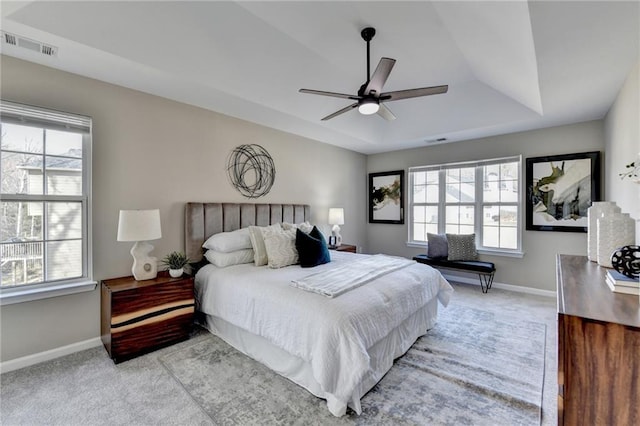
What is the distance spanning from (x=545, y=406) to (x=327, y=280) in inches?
67.8

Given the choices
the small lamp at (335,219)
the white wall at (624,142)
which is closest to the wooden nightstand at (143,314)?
the small lamp at (335,219)

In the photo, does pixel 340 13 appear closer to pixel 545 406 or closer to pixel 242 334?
pixel 242 334

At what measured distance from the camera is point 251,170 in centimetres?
409

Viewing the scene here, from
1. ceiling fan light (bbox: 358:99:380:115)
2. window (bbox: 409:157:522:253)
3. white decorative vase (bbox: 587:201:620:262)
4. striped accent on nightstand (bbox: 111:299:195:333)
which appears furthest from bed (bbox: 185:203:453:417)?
window (bbox: 409:157:522:253)

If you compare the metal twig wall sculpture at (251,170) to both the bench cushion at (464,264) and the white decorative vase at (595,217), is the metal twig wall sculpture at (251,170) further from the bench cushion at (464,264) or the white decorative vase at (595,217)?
the white decorative vase at (595,217)

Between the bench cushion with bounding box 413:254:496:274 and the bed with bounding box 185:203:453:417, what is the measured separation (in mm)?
1492

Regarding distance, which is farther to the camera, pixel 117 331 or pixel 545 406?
pixel 117 331

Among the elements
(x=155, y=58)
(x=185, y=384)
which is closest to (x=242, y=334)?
(x=185, y=384)

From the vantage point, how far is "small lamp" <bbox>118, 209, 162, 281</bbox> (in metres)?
2.56

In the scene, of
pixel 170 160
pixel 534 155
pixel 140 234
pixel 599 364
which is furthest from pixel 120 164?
pixel 534 155

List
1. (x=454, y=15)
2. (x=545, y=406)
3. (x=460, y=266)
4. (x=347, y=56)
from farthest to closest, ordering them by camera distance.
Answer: (x=460, y=266) → (x=347, y=56) → (x=454, y=15) → (x=545, y=406)

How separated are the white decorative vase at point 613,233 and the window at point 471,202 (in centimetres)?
287

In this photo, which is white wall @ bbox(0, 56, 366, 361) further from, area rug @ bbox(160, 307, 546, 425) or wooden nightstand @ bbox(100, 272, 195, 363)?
area rug @ bbox(160, 307, 546, 425)

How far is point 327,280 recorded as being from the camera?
2453 mm
